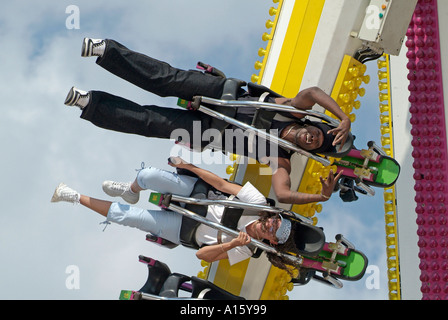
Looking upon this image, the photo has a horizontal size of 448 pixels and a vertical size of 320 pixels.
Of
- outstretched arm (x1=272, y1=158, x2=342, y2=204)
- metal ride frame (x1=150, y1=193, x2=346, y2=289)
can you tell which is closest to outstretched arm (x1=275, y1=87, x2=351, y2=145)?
outstretched arm (x1=272, y1=158, x2=342, y2=204)

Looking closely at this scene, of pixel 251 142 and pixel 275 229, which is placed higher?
pixel 251 142

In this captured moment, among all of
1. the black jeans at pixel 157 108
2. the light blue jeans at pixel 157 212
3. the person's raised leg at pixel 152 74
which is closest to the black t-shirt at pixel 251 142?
the black jeans at pixel 157 108

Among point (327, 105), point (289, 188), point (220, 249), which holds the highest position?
point (327, 105)

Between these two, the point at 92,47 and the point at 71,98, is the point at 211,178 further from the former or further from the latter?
the point at 92,47

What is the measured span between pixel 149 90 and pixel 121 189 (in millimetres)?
861

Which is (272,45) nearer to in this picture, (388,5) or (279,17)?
(279,17)

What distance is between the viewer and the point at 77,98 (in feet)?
25.0

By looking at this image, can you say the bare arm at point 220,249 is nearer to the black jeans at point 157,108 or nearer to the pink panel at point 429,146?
the black jeans at point 157,108

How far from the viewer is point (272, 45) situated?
28.2 ft

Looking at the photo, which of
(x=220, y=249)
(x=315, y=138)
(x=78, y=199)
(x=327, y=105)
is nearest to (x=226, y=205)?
(x=220, y=249)

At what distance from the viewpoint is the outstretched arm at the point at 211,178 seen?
301 inches

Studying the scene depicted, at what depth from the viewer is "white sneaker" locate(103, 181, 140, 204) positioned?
7957 millimetres

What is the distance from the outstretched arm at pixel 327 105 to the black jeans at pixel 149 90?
73 centimetres

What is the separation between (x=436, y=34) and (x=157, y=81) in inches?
118
